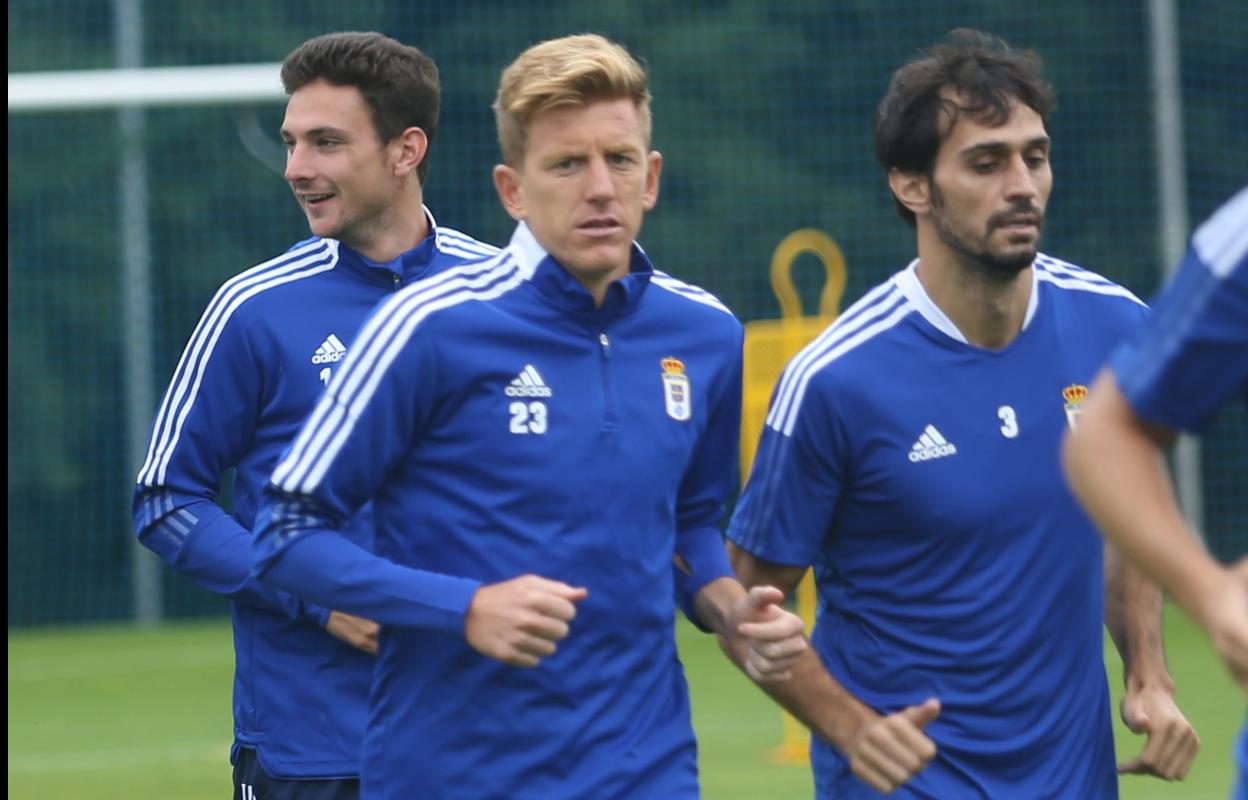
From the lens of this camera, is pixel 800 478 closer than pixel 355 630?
Yes

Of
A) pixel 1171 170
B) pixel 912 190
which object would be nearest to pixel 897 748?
pixel 912 190

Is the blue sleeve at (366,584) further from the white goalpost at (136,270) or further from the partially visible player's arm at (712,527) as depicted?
the white goalpost at (136,270)

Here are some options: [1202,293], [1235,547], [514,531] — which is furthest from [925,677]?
[1235,547]

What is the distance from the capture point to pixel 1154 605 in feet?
13.5

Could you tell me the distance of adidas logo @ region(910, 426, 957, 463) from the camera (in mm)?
3957

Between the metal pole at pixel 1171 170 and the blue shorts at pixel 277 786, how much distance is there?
9.49m

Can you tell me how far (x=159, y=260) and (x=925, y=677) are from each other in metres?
11.1

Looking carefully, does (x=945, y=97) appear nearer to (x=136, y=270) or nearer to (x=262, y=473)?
(x=262, y=473)

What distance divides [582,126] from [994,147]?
80cm

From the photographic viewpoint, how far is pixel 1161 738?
12.9ft

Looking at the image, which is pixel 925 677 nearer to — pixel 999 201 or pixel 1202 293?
pixel 999 201

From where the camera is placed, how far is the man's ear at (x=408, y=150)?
486 centimetres

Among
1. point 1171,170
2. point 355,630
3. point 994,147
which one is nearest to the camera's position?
point 994,147

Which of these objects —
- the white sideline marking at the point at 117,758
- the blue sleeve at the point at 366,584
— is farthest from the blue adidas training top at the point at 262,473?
the white sideline marking at the point at 117,758
